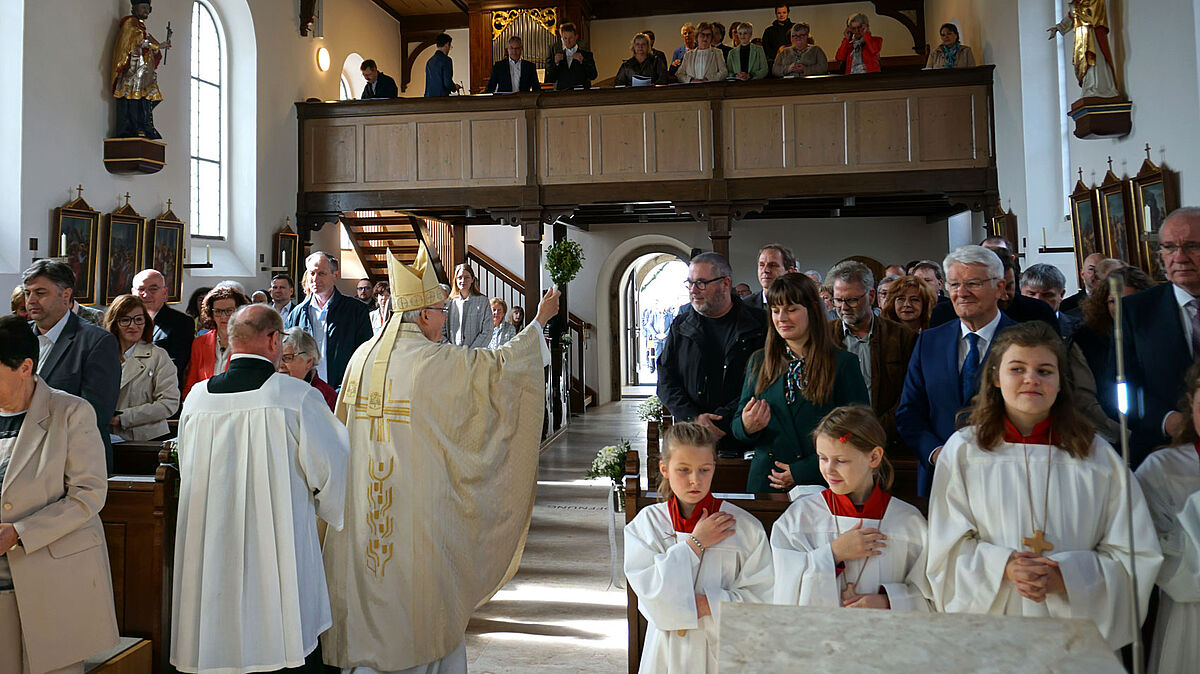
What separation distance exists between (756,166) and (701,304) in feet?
23.9

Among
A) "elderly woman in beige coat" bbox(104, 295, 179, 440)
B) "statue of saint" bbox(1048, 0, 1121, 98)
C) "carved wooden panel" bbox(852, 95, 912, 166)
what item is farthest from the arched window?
"statue of saint" bbox(1048, 0, 1121, 98)

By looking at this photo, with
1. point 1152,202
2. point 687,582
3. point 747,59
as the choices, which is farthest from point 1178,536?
point 747,59

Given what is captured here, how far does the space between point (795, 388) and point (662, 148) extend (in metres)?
8.37

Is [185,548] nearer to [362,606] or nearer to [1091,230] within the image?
[362,606]

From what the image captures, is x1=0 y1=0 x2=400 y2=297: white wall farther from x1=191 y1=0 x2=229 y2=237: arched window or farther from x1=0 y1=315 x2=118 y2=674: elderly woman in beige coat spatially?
x1=0 y1=315 x2=118 y2=674: elderly woman in beige coat

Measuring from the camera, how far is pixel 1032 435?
2.71 m

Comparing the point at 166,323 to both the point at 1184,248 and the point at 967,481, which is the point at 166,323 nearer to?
the point at 967,481

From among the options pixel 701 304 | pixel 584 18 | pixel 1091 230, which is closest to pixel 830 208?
pixel 584 18

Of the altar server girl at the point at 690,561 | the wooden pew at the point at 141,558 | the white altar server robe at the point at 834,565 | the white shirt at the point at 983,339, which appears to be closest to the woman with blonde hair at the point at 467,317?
the wooden pew at the point at 141,558

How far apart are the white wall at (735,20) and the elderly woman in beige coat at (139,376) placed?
1094 cm

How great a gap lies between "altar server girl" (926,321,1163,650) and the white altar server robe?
79 millimetres

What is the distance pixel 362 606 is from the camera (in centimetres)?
384

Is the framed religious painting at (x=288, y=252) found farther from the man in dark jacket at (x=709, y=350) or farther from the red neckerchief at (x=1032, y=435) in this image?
the red neckerchief at (x=1032, y=435)

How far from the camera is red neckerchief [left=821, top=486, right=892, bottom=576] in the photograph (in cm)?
286
